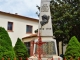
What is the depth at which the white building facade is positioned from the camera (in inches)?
898

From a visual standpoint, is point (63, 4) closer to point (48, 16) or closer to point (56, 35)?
point (56, 35)

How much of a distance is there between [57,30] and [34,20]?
9.82 metres

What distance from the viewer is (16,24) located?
24.1 meters

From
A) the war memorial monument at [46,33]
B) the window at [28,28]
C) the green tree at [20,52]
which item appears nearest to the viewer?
the war memorial monument at [46,33]

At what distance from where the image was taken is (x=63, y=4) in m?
17.3

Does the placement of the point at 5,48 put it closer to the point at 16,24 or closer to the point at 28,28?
the point at 16,24

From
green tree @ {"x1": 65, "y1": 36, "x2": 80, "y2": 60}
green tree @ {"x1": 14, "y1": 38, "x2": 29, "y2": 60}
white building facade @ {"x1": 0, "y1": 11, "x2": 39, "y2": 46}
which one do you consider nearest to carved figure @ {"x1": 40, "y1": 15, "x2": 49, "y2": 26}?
green tree @ {"x1": 65, "y1": 36, "x2": 80, "y2": 60}

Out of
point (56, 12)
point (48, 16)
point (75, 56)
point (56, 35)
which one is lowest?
point (75, 56)

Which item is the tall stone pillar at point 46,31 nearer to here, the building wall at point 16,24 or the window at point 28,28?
the building wall at point 16,24

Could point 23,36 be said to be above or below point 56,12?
below

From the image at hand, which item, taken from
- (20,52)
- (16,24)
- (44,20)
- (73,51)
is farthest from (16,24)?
(73,51)

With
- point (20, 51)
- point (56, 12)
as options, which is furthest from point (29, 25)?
point (20, 51)

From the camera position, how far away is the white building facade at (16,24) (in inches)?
898

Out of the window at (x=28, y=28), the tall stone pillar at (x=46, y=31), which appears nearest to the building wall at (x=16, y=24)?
the window at (x=28, y=28)
